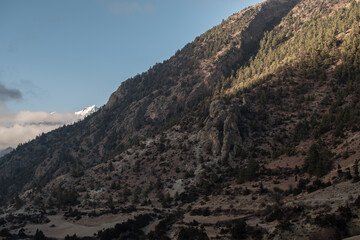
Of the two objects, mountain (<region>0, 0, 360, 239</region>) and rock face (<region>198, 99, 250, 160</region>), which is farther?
rock face (<region>198, 99, 250, 160</region>)

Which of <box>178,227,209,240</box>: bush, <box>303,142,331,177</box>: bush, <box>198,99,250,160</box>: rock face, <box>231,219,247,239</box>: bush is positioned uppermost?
<box>198,99,250,160</box>: rock face

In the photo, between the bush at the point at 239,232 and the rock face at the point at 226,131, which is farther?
the rock face at the point at 226,131

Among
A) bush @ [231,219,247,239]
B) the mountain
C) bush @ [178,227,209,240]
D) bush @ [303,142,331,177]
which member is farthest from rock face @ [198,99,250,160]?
bush @ [231,219,247,239]

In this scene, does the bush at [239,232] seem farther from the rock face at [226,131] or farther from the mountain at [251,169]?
the rock face at [226,131]

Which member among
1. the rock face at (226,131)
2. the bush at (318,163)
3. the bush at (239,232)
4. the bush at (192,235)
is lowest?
the bush at (192,235)

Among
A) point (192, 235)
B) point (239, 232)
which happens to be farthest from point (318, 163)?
point (192, 235)

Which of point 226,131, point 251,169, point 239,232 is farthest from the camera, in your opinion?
point 226,131

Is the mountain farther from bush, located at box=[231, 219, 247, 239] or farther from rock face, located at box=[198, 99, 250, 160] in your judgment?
rock face, located at box=[198, 99, 250, 160]

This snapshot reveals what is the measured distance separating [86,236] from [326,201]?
51.4 m

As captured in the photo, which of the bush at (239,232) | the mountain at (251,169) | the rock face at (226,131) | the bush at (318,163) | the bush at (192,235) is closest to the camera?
the bush at (239,232)

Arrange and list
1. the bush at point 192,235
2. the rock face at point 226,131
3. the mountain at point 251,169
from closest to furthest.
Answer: the bush at point 192,235, the mountain at point 251,169, the rock face at point 226,131

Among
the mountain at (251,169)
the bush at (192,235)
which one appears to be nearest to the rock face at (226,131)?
the mountain at (251,169)

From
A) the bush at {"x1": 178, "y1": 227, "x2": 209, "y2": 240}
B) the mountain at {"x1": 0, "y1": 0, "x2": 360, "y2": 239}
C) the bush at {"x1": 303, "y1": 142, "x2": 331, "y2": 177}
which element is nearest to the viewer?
the bush at {"x1": 178, "y1": 227, "x2": 209, "y2": 240}

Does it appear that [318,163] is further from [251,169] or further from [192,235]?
[192,235]
